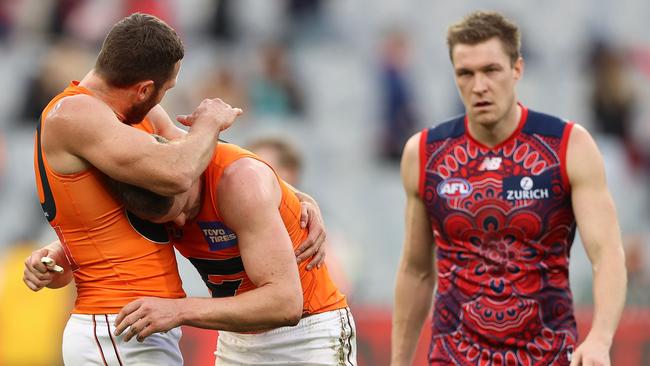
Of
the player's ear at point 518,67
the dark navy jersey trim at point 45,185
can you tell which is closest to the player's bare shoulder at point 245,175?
the dark navy jersey trim at point 45,185

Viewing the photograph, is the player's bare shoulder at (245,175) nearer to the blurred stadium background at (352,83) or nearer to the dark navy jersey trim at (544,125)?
the dark navy jersey trim at (544,125)

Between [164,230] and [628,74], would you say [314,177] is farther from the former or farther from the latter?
[164,230]

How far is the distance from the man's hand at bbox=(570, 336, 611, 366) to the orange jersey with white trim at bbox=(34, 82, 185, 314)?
1.73m

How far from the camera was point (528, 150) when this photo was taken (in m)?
5.45

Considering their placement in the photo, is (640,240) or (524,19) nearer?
(640,240)

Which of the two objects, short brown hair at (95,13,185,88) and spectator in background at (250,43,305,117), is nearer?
short brown hair at (95,13,185,88)

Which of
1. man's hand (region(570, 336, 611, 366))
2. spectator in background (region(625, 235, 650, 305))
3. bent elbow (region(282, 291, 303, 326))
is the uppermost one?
bent elbow (region(282, 291, 303, 326))

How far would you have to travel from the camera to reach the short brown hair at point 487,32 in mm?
5586

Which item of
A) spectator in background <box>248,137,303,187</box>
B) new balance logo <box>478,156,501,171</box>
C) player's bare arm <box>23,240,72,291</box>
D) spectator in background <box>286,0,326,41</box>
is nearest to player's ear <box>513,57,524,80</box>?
new balance logo <box>478,156,501,171</box>

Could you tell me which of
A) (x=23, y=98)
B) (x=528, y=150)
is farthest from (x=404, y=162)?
(x=23, y=98)

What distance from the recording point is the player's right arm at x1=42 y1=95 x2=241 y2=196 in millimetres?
4082

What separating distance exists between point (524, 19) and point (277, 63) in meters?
3.05

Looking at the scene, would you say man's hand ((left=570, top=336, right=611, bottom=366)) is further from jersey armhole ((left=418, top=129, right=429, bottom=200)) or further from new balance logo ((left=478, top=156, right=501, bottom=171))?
jersey armhole ((left=418, top=129, right=429, bottom=200))

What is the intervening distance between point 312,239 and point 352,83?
27.9 feet
